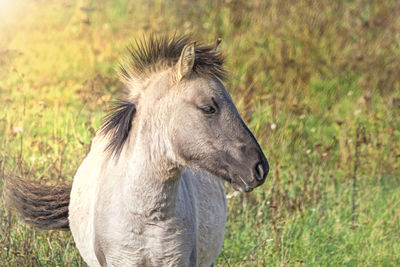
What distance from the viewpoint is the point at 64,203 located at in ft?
13.4

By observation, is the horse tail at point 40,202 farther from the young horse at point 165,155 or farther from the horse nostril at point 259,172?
the horse nostril at point 259,172

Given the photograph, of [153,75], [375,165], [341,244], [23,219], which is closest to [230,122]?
[153,75]

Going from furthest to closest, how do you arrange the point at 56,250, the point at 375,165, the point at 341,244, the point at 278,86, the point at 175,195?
the point at 278,86, the point at 375,165, the point at 341,244, the point at 56,250, the point at 175,195

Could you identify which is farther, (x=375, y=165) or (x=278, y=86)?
(x=278, y=86)

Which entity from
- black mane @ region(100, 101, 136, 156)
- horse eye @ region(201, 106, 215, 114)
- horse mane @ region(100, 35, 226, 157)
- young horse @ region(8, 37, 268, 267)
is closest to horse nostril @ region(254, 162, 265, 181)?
young horse @ region(8, 37, 268, 267)

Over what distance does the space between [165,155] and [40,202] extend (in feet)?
4.86

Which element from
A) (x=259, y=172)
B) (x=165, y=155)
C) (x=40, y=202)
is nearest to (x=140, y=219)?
(x=165, y=155)

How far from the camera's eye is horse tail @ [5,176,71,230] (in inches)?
160

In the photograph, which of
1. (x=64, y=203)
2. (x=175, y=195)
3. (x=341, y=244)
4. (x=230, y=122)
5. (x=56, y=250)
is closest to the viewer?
(x=230, y=122)

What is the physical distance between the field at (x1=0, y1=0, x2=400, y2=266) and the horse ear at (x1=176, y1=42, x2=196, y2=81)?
1.82ft

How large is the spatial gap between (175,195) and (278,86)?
5.13m

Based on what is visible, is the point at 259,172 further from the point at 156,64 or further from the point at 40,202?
the point at 40,202

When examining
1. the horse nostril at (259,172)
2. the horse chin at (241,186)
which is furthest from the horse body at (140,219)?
the horse nostril at (259,172)

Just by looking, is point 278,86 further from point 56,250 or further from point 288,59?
point 56,250
